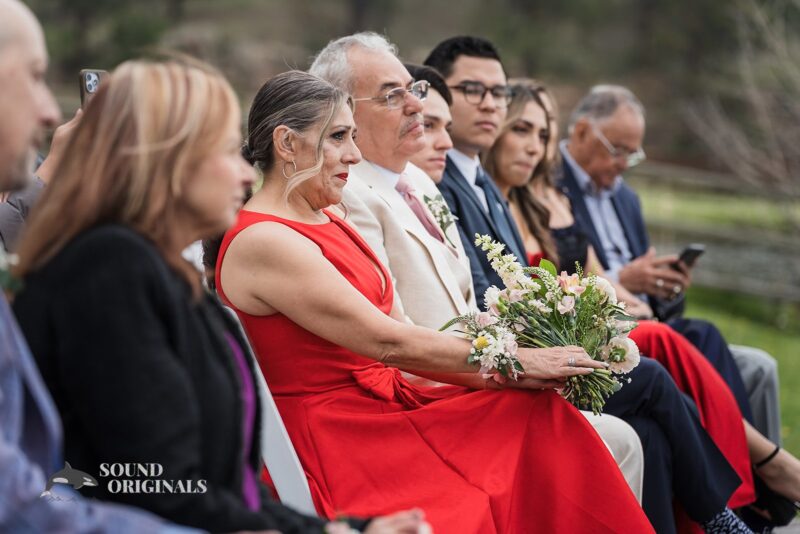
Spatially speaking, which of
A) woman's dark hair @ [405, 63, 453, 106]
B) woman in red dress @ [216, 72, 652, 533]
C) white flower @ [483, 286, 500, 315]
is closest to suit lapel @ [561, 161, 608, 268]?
woman's dark hair @ [405, 63, 453, 106]

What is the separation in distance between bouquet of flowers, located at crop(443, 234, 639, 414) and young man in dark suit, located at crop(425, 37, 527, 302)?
3.56 ft

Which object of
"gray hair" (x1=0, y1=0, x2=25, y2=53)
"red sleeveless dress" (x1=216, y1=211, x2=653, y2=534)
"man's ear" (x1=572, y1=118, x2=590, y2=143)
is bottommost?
"red sleeveless dress" (x1=216, y1=211, x2=653, y2=534)

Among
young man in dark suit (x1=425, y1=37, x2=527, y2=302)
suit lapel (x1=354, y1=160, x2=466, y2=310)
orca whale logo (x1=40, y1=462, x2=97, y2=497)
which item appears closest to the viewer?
orca whale logo (x1=40, y1=462, x2=97, y2=497)

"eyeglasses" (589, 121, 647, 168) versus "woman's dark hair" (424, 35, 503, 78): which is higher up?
"woman's dark hair" (424, 35, 503, 78)

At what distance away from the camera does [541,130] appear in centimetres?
584

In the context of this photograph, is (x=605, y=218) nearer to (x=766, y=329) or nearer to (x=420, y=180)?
(x=420, y=180)

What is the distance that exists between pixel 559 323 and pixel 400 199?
A: 98 cm

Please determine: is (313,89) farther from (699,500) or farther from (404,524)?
(699,500)

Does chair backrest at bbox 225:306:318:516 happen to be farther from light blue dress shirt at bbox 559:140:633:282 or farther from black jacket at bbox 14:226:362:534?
light blue dress shirt at bbox 559:140:633:282

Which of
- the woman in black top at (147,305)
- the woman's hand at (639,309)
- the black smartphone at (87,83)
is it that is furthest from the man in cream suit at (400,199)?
the woman in black top at (147,305)

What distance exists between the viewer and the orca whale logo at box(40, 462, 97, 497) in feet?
Result: 7.10

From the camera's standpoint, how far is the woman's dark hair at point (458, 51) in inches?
218

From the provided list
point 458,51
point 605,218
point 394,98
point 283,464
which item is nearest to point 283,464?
point 283,464

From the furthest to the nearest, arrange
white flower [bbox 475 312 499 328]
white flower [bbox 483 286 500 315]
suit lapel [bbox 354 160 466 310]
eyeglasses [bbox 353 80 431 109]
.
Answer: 1. eyeglasses [bbox 353 80 431 109]
2. suit lapel [bbox 354 160 466 310]
3. white flower [bbox 483 286 500 315]
4. white flower [bbox 475 312 499 328]
